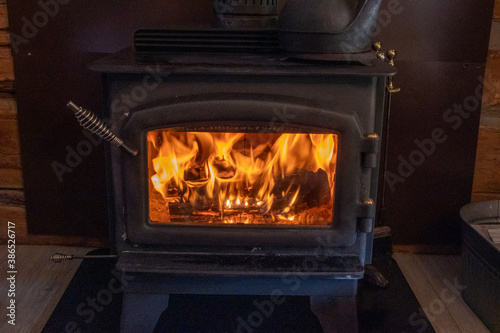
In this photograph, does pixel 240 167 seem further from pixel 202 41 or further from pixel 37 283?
pixel 37 283

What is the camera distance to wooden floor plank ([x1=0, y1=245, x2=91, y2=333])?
1.39 m

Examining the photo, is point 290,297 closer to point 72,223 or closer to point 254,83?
point 254,83

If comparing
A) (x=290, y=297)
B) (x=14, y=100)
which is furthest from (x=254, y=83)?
(x=14, y=100)

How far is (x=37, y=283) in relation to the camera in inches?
62.1

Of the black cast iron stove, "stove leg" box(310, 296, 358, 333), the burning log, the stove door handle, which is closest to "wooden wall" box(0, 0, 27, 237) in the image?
the black cast iron stove

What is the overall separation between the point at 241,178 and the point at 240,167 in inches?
1.1

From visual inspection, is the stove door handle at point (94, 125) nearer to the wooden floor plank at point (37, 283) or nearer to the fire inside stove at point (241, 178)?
the fire inside stove at point (241, 178)

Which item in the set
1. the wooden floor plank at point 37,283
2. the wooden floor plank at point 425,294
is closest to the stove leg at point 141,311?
the wooden floor plank at point 37,283

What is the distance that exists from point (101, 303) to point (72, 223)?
43 centimetres

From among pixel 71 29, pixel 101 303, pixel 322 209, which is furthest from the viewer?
pixel 71 29

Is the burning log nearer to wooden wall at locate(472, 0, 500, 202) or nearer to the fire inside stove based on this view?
the fire inside stove

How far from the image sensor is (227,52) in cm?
134

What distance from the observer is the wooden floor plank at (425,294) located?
1401 mm

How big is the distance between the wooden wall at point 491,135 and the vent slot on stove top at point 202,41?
28.6 inches
